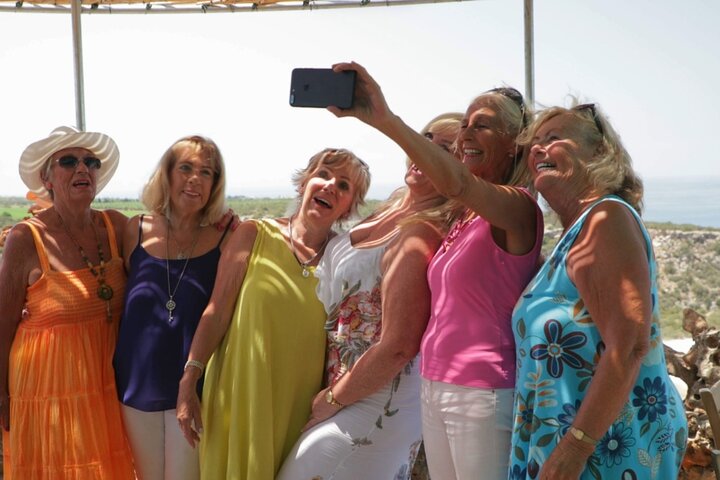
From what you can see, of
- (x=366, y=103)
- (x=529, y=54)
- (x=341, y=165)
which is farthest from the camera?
(x=529, y=54)

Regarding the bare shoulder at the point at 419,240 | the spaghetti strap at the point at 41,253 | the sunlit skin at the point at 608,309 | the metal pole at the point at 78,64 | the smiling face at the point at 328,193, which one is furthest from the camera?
the metal pole at the point at 78,64

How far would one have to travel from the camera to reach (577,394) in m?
2.04

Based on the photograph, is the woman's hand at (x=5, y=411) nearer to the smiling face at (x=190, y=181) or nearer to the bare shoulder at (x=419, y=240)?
the smiling face at (x=190, y=181)

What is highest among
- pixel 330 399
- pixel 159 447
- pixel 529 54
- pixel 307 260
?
pixel 529 54

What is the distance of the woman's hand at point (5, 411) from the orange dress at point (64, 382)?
0.16 feet

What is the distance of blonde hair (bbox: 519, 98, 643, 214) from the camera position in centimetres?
215

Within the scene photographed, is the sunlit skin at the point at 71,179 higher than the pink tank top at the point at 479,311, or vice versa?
the sunlit skin at the point at 71,179

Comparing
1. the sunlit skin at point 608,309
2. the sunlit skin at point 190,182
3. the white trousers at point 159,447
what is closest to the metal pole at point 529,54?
the sunlit skin at point 190,182

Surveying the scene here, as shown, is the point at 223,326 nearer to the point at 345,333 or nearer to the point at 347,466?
the point at 345,333

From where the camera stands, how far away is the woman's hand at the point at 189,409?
2855mm

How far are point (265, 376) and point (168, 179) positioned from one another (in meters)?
0.86

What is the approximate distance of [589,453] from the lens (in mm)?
1983

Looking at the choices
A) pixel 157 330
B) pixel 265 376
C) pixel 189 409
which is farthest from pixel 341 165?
pixel 189 409

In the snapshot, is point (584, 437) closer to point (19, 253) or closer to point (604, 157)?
point (604, 157)
